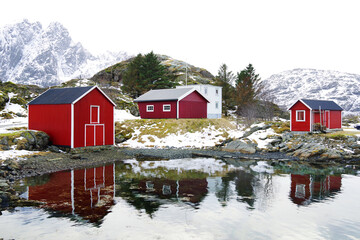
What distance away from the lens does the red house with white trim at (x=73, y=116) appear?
1024 inches

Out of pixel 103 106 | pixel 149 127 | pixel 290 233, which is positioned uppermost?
pixel 103 106

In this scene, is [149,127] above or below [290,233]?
above

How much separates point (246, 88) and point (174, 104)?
28362 millimetres

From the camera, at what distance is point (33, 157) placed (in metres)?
21.8

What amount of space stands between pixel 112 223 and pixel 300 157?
20148 mm

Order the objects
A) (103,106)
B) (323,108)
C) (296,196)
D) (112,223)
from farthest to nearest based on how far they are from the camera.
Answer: (323,108) → (103,106) → (296,196) → (112,223)

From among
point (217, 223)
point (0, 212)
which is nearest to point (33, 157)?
point (0, 212)

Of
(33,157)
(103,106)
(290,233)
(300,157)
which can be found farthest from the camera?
(103,106)

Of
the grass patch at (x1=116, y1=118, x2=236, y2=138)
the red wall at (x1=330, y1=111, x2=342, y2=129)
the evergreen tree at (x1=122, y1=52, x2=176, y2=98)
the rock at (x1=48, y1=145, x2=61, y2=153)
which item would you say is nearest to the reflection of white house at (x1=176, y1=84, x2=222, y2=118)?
the evergreen tree at (x1=122, y1=52, x2=176, y2=98)

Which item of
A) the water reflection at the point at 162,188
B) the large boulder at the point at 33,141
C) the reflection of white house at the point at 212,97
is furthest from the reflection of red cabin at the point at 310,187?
the reflection of white house at the point at 212,97

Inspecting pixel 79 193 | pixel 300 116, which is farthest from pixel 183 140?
pixel 79 193

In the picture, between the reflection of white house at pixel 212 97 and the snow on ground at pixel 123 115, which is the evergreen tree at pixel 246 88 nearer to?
the reflection of white house at pixel 212 97

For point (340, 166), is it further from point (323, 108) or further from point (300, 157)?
point (323, 108)

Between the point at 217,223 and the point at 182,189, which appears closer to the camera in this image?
the point at 217,223
